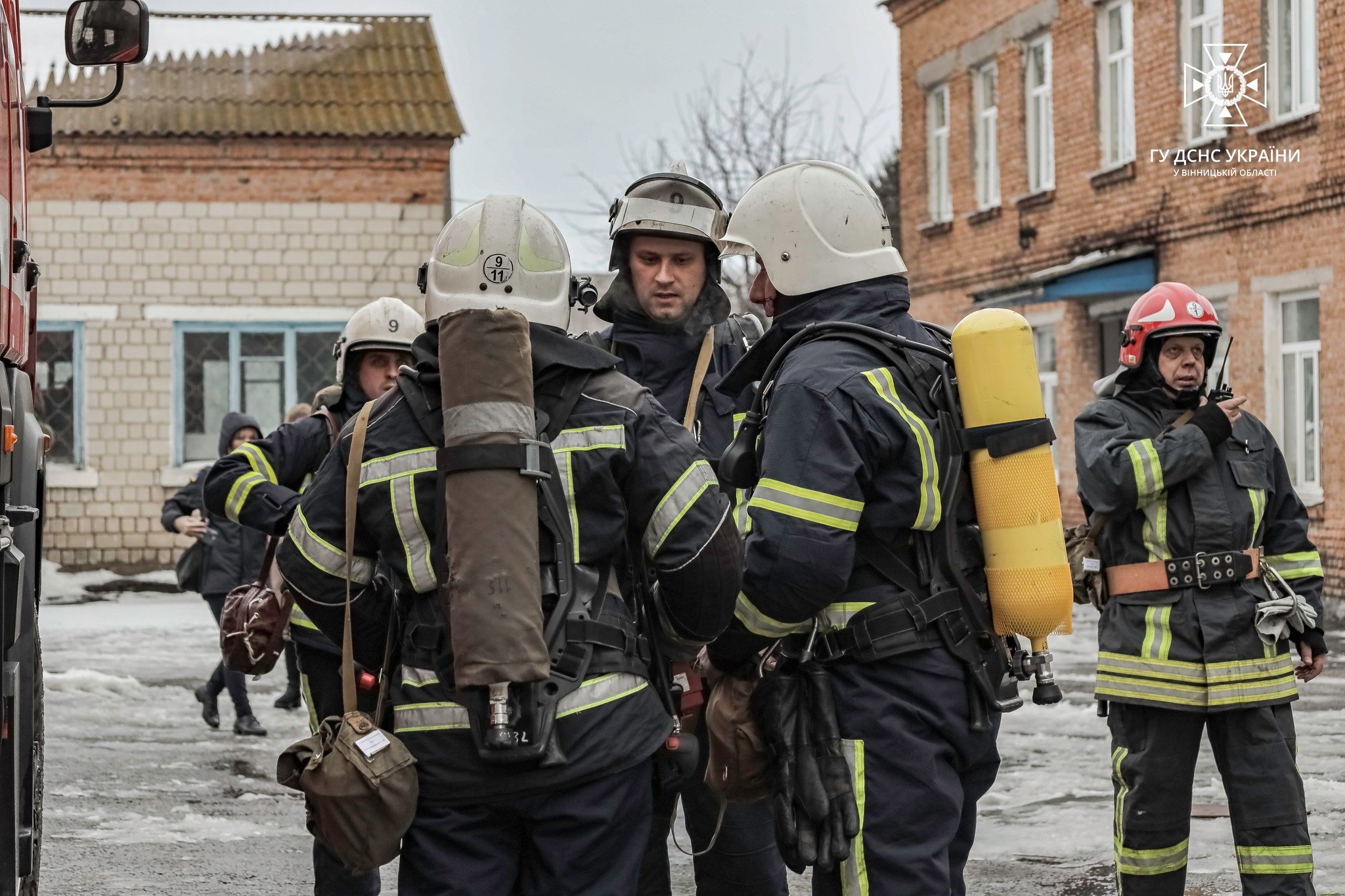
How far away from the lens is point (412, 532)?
3.46 m

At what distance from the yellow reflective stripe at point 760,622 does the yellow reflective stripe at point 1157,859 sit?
1874 mm

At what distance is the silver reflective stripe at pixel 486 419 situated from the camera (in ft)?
10.9

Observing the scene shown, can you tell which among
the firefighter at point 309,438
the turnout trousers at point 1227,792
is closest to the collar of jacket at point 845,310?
the firefighter at point 309,438

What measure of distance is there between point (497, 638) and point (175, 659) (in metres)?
11.4

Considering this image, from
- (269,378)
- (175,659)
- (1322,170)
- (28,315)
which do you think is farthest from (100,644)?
(1322,170)

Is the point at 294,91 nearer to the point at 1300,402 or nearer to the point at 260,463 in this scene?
the point at 1300,402

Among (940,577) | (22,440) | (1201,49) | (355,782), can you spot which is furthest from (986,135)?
(355,782)

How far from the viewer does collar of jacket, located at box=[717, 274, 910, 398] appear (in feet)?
13.1

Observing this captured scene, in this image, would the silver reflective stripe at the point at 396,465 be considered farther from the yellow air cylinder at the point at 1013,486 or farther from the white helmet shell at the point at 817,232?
the yellow air cylinder at the point at 1013,486

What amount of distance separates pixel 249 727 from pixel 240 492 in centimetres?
465

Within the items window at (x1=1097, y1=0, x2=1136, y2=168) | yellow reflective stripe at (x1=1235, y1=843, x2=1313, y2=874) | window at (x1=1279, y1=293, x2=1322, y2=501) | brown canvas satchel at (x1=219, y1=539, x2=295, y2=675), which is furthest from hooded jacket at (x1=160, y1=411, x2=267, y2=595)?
window at (x1=1097, y1=0, x2=1136, y2=168)

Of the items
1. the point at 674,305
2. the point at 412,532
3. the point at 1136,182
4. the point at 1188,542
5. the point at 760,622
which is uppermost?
the point at 1136,182

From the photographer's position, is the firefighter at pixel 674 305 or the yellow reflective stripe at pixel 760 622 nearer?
the yellow reflective stripe at pixel 760 622

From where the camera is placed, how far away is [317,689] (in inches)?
204
